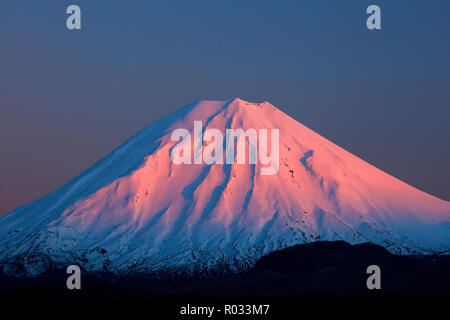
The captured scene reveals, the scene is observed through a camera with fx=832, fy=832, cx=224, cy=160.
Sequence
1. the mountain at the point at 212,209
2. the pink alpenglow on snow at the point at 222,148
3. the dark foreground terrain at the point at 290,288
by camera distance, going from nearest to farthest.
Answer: the dark foreground terrain at the point at 290,288 < the mountain at the point at 212,209 < the pink alpenglow on snow at the point at 222,148

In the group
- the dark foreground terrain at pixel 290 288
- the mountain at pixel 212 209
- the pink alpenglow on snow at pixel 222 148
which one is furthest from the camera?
the pink alpenglow on snow at pixel 222 148

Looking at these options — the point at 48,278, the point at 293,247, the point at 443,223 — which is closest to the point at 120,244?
the point at 48,278

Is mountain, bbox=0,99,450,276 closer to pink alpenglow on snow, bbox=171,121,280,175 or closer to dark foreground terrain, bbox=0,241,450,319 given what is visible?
pink alpenglow on snow, bbox=171,121,280,175

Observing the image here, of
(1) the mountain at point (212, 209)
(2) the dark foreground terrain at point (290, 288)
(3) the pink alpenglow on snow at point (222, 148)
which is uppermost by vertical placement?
(3) the pink alpenglow on snow at point (222, 148)

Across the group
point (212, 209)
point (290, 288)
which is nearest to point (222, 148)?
point (212, 209)

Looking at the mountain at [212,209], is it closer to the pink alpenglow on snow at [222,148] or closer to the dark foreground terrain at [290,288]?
the pink alpenglow on snow at [222,148]

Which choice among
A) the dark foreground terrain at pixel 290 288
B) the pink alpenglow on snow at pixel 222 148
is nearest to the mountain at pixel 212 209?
the pink alpenglow on snow at pixel 222 148

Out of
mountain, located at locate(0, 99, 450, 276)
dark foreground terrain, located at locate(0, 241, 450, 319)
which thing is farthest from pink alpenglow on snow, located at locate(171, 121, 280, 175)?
dark foreground terrain, located at locate(0, 241, 450, 319)

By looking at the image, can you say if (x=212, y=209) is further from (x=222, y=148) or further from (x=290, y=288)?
(x=290, y=288)
